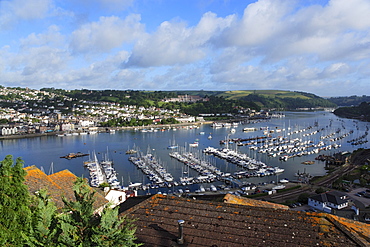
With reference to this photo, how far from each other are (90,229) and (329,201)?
10.4 metres

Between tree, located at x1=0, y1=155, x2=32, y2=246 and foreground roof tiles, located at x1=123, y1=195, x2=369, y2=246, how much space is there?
3.46 feet

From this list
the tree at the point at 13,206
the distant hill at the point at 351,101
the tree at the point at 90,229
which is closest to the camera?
the tree at the point at 90,229

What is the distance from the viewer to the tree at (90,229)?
1828 mm

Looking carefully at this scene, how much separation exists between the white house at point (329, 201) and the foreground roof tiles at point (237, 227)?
28.4ft

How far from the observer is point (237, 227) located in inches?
87.7

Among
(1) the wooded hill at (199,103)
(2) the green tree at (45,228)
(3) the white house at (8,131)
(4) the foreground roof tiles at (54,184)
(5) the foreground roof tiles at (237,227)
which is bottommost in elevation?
(3) the white house at (8,131)

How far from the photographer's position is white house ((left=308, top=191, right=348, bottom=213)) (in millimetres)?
9828

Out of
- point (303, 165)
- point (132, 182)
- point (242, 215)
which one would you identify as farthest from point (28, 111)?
point (242, 215)

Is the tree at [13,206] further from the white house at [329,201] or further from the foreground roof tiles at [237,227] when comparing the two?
the white house at [329,201]

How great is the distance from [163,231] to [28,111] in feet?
209

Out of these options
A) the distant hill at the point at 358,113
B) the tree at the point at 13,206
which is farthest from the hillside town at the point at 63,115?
the tree at the point at 13,206

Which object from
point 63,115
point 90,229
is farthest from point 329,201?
point 63,115

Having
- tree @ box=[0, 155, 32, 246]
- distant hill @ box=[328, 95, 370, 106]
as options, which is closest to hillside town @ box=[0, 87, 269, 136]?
tree @ box=[0, 155, 32, 246]

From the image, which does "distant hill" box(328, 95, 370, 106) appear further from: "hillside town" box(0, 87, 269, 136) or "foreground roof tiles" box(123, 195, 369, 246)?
"foreground roof tiles" box(123, 195, 369, 246)
